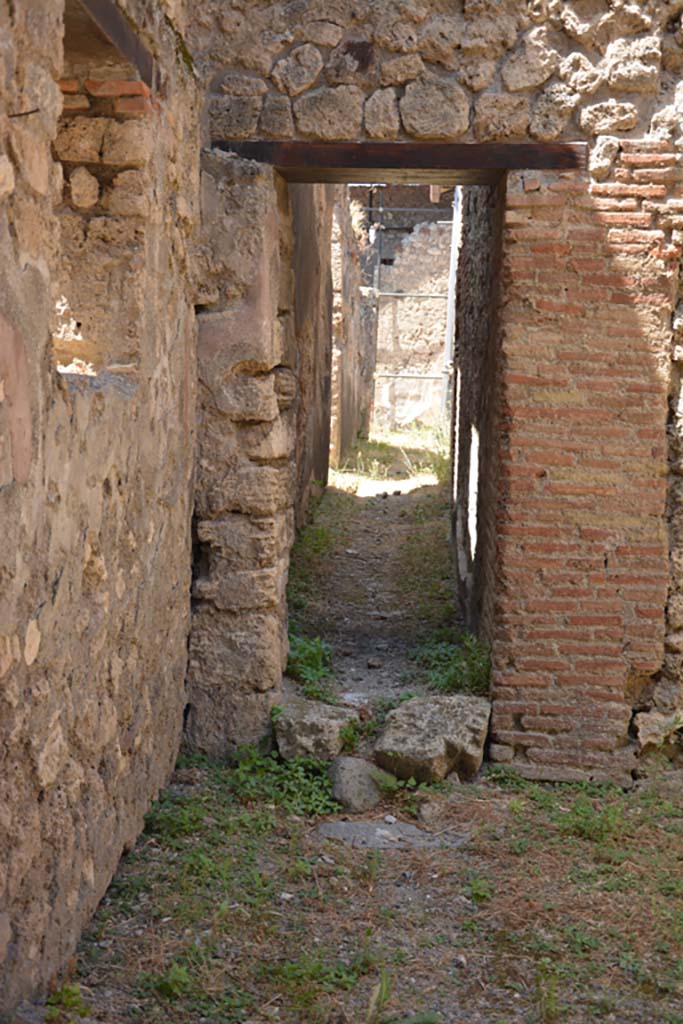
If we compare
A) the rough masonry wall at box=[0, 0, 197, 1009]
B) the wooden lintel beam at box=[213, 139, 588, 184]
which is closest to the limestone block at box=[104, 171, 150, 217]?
the rough masonry wall at box=[0, 0, 197, 1009]

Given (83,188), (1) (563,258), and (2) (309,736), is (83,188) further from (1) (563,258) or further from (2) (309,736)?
(2) (309,736)

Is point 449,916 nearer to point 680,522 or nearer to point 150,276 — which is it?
point 680,522

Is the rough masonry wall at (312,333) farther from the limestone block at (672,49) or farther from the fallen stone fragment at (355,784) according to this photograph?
the fallen stone fragment at (355,784)

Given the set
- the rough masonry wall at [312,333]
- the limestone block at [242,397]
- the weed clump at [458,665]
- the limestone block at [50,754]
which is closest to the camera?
the limestone block at [50,754]

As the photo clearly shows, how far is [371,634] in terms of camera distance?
6195mm

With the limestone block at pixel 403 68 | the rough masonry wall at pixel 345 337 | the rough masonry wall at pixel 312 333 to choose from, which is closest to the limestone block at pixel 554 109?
the limestone block at pixel 403 68

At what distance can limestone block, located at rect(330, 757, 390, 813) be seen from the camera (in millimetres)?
4387

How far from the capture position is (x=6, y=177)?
2279 mm

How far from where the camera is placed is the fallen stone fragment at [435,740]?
4.53 meters

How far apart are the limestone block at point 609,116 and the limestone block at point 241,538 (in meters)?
2.07

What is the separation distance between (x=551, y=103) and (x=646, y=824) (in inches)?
114

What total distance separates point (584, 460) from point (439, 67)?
1710 mm

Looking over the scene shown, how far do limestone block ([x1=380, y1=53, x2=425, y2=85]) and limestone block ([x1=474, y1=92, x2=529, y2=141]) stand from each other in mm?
276

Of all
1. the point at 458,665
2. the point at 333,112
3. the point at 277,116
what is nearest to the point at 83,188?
the point at 277,116
